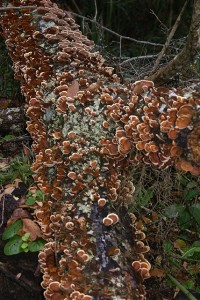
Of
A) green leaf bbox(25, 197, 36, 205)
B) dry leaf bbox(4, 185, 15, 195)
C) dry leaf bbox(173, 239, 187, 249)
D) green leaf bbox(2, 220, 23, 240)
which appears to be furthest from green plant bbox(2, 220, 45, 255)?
dry leaf bbox(173, 239, 187, 249)

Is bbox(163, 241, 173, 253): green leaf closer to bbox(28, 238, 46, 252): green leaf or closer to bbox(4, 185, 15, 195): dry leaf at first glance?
bbox(28, 238, 46, 252): green leaf

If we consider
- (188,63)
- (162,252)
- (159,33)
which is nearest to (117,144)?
(162,252)

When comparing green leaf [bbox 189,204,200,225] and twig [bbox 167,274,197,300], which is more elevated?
green leaf [bbox 189,204,200,225]

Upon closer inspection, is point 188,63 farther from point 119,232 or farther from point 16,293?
point 16,293

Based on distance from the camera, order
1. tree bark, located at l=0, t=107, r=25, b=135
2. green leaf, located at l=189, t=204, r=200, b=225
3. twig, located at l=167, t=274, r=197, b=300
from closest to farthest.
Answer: twig, located at l=167, t=274, r=197, b=300
green leaf, located at l=189, t=204, r=200, b=225
tree bark, located at l=0, t=107, r=25, b=135

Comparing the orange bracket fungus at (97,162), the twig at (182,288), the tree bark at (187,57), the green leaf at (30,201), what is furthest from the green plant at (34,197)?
the tree bark at (187,57)

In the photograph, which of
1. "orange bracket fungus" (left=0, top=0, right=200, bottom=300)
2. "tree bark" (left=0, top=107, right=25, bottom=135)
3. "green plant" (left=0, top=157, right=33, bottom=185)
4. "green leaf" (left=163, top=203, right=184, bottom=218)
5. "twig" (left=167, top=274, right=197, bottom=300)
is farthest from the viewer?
"tree bark" (left=0, top=107, right=25, bottom=135)
